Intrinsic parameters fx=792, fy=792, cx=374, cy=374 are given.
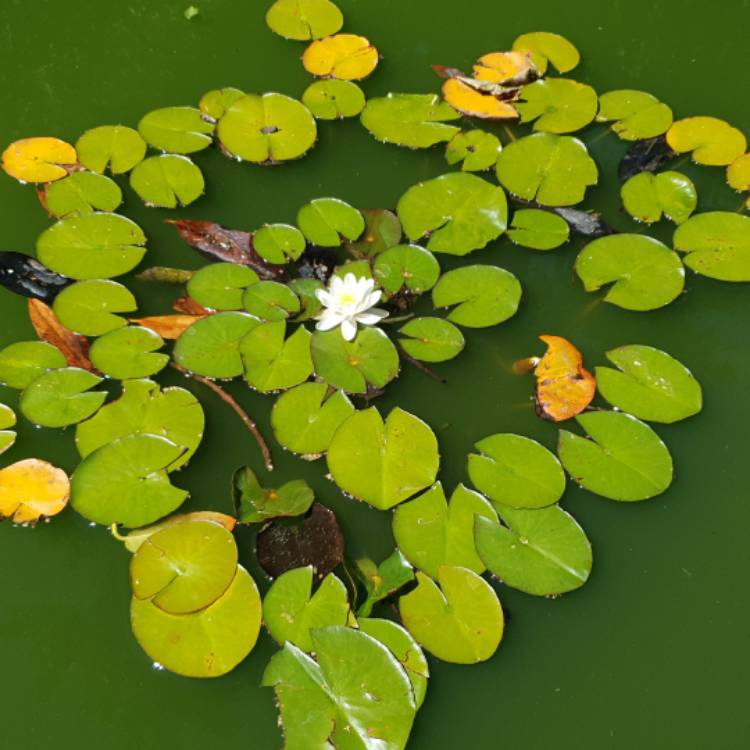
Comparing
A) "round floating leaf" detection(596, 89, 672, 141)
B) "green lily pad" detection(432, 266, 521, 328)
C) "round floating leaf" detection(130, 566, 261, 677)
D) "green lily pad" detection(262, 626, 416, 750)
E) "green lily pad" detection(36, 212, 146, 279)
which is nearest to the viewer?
"green lily pad" detection(262, 626, 416, 750)

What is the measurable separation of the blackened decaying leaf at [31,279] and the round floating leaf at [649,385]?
1.47m

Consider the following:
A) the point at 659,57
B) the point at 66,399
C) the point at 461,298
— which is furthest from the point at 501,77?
the point at 66,399

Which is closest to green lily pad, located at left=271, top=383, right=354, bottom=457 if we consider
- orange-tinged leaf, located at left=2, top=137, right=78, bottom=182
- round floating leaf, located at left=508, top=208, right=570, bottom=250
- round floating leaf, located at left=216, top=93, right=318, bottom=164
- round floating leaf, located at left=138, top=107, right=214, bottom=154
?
round floating leaf, located at left=508, top=208, right=570, bottom=250

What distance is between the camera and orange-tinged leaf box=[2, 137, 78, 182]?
238 centimetres

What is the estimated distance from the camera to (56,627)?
177 cm

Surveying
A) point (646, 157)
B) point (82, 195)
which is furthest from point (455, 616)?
point (82, 195)

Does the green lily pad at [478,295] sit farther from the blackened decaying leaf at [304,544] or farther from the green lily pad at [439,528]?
the blackened decaying leaf at [304,544]

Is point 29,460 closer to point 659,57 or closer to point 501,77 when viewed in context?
point 501,77

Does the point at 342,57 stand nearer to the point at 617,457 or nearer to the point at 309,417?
the point at 309,417

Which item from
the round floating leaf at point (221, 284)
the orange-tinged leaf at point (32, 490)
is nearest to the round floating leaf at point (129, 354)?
the round floating leaf at point (221, 284)

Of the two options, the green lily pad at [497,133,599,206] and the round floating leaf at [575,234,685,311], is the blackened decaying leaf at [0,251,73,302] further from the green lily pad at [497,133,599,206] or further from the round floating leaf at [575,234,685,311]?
the round floating leaf at [575,234,685,311]

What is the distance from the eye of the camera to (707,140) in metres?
2.37

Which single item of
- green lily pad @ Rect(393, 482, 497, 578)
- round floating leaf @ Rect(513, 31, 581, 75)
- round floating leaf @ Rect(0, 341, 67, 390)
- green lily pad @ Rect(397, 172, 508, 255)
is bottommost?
round floating leaf @ Rect(0, 341, 67, 390)

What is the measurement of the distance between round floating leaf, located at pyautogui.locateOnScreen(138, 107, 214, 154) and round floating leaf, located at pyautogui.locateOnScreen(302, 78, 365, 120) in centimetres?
33
